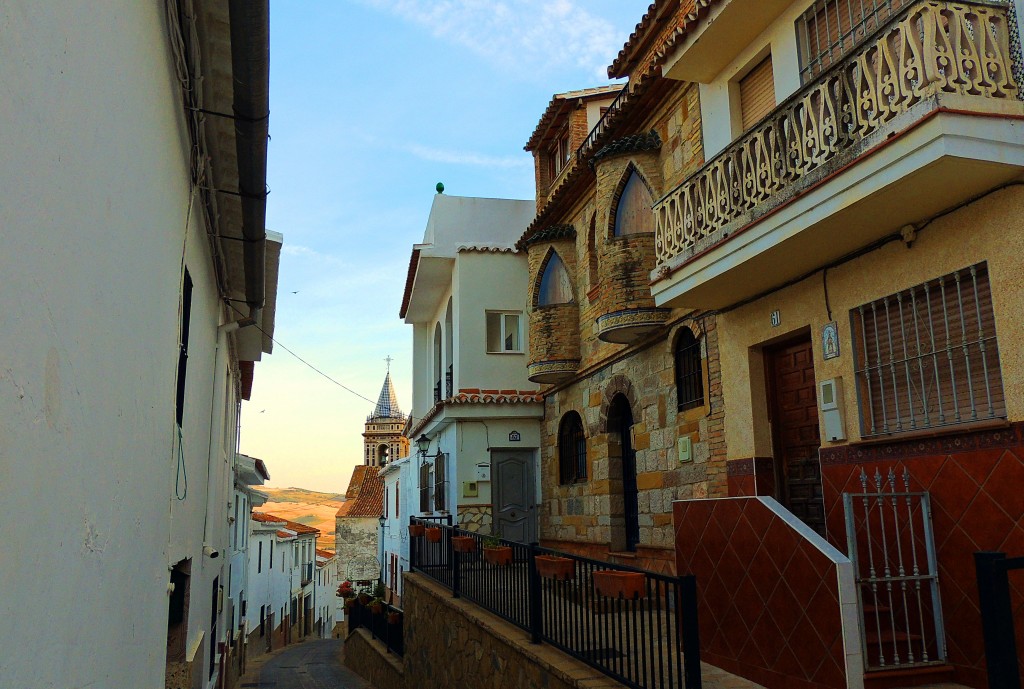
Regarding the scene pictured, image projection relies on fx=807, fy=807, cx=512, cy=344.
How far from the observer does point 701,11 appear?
8625mm

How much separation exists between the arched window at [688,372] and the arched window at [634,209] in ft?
5.44

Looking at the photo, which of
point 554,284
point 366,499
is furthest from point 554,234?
point 366,499

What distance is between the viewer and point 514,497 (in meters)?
16.3

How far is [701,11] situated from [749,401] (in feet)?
13.8

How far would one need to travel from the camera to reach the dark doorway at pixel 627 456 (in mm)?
12477

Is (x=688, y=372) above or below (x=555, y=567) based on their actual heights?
above

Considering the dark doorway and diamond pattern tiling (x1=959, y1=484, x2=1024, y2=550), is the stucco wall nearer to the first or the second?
diamond pattern tiling (x1=959, y1=484, x2=1024, y2=550)

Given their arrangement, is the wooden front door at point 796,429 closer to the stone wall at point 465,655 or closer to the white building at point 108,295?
the stone wall at point 465,655

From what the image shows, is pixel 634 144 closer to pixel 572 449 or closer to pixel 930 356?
pixel 930 356

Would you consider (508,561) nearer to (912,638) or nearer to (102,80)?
(912,638)

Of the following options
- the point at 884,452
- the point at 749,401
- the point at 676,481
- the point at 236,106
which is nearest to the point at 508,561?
the point at 676,481

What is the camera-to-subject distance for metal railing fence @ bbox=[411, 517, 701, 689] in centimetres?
547

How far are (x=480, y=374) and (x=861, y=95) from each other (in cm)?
1172

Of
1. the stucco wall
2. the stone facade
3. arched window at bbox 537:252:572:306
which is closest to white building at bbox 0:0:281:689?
the stucco wall
